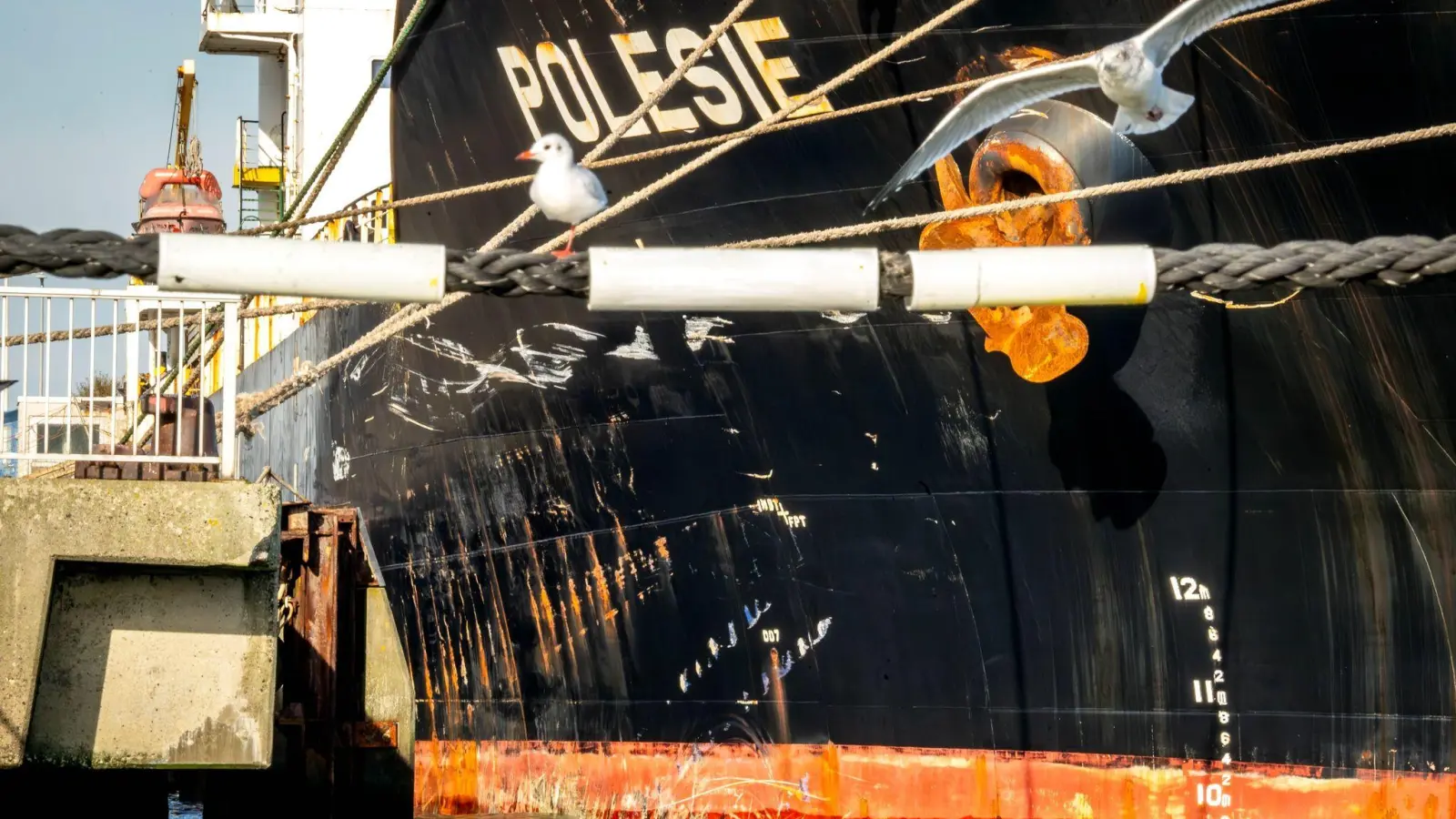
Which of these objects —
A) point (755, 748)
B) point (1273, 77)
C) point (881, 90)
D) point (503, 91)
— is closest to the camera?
point (1273, 77)

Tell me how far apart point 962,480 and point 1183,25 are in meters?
3.13

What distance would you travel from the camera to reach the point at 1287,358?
306 inches

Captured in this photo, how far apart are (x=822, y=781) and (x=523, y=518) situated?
2.56 meters

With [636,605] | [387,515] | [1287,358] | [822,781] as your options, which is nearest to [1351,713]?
[1287,358]

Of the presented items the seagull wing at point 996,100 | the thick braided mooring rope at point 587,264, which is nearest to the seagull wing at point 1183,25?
the seagull wing at point 996,100

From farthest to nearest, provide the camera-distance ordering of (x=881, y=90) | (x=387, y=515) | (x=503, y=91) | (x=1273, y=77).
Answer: (x=387, y=515)
(x=503, y=91)
(x=881, y=90)
(x=1273, y=77)

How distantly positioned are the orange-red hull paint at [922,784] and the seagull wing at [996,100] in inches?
133

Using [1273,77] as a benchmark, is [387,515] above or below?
below

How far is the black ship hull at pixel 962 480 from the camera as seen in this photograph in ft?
25.2

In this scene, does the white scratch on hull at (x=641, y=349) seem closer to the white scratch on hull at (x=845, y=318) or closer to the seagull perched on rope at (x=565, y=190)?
the white scratch on hull at (x=845, y=318)

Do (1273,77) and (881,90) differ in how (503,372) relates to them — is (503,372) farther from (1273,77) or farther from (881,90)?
(1273,77)

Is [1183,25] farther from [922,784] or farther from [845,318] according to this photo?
[922,784]

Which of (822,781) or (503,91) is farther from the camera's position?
(503,91)

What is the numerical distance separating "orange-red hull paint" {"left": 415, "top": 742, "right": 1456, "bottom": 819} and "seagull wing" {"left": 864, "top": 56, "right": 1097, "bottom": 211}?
11.1 feet
